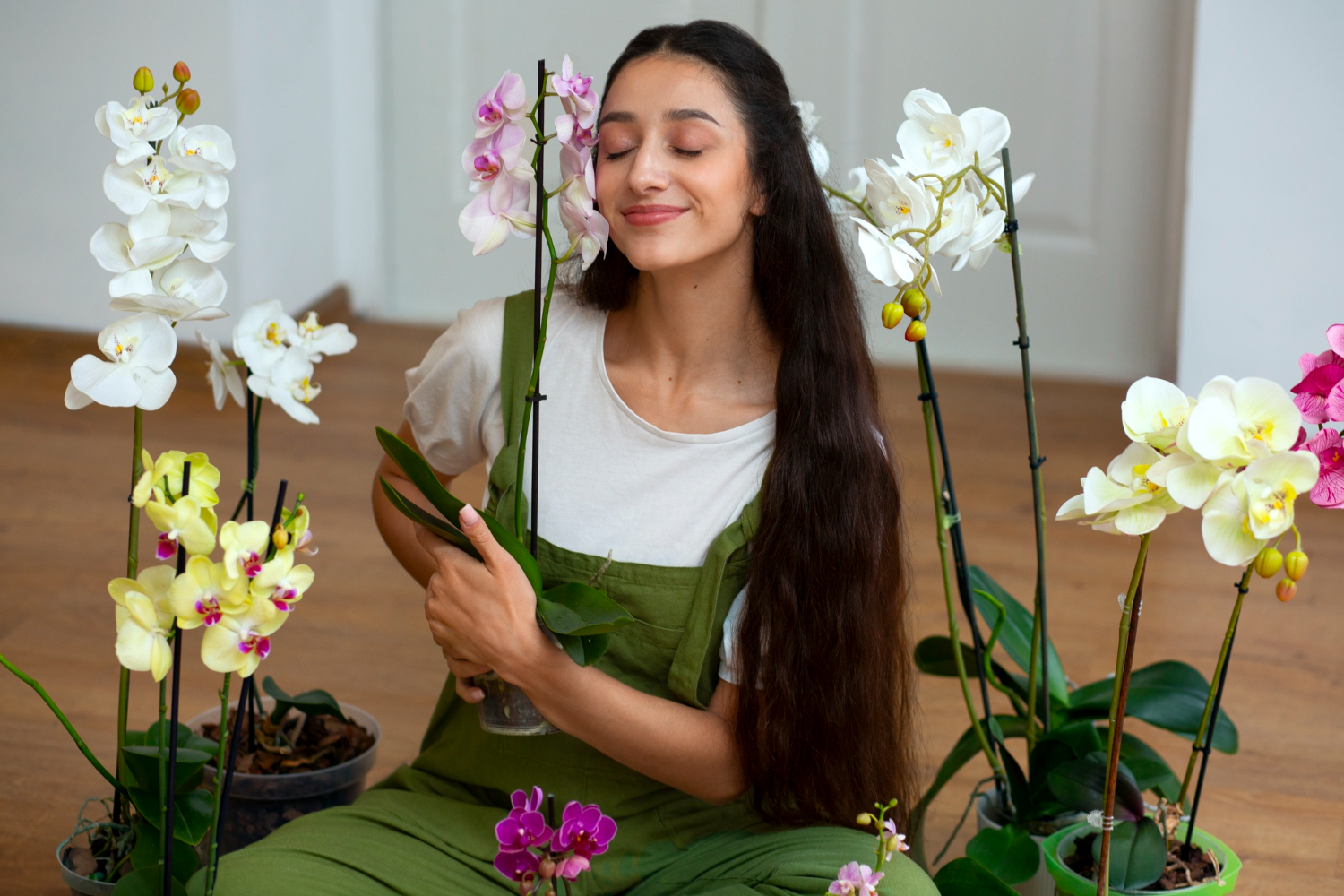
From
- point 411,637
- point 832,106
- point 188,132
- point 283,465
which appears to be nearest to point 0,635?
point 411,637

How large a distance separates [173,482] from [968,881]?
2.65ft

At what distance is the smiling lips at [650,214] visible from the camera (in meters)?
1.25

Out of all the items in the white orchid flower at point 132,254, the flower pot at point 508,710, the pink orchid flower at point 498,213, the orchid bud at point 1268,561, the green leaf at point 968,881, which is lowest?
the green leaf at point 968,881

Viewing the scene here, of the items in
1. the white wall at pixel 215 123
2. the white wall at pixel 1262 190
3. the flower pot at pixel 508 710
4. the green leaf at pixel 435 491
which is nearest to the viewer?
the green leaf at pixel 435 491

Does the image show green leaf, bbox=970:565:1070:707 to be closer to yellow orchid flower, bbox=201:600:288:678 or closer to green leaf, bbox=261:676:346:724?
green leaf, bbox=261:676:346:724

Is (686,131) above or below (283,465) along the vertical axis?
above

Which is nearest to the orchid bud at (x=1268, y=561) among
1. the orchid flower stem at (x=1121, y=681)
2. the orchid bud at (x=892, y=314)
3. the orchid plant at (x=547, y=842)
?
the orchid flower stem at (x=1121, y=681)

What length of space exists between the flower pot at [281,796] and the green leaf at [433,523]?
18.2 inches

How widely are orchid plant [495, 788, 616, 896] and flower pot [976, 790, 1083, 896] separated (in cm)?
59

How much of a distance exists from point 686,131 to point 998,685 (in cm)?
75

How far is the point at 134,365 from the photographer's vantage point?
1014 millimetres

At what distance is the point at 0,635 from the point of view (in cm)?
221

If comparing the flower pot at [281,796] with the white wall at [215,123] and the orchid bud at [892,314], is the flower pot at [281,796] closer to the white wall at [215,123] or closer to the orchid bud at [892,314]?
the orchid bud at [892,314]

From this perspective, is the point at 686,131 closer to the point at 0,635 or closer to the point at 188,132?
the point at 188,132
